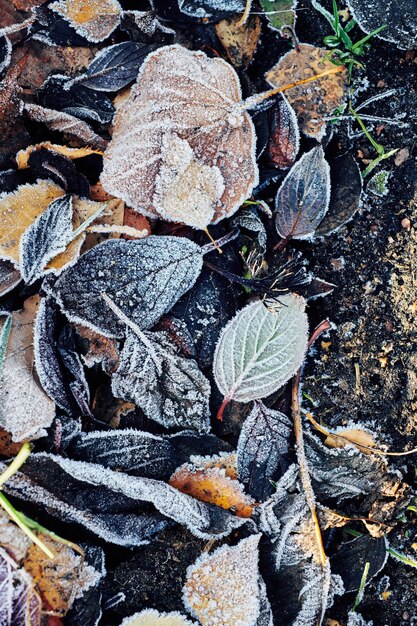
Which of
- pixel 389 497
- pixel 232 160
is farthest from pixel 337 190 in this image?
pixel 389 497

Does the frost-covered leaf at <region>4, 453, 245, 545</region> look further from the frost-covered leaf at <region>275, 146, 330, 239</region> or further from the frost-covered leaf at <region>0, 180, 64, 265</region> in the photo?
the frost-covered leaf at <region>275, 146, 330, 239</region>

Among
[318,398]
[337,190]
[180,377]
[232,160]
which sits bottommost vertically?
[318,398]

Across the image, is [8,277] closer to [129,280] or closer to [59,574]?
[129,280]

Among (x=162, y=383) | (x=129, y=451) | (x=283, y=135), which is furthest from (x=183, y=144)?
(x=129, y=451)

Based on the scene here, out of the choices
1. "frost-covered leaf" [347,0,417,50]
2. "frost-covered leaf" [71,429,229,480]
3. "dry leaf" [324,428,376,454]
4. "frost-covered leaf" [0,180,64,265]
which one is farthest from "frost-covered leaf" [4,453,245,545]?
"frost-covered leaf" [347,0,417,50]

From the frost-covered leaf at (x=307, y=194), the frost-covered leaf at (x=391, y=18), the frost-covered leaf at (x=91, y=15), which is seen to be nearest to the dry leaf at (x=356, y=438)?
the frost-covered leaf at (x=307, y=194)

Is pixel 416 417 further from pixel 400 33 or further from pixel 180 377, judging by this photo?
pixel 400 33

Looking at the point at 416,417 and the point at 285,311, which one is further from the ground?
the point at 285,311
